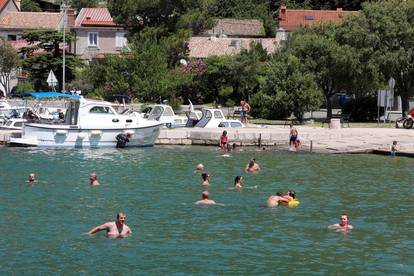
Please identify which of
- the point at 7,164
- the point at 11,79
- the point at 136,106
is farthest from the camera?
the point at 11,79

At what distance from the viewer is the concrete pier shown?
49250 mm

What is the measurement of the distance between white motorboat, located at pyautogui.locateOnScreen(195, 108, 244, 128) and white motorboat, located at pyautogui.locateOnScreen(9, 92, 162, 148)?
5892mm

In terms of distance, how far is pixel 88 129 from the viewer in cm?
5038

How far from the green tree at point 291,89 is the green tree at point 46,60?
2756 centimetres

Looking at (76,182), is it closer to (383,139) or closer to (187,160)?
(187,160)

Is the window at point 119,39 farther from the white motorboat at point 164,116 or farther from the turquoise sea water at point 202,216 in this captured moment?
the turquoise sea water at point 202,216

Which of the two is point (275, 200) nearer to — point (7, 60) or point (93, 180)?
point (93, 180)

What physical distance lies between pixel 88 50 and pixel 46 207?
212 ft

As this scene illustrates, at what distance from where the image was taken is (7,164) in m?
43.4

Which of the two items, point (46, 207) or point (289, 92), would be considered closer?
point (46, 207)

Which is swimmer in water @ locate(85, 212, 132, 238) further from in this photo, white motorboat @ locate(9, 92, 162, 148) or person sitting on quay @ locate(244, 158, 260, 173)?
white motorboat @ locate(9, 92, 162, 148)

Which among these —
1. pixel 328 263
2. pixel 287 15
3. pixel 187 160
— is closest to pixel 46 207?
pixel 328 263

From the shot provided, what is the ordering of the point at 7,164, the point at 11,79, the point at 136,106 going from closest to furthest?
1. the point at 7,164
2. the point at 136,106
3. the point at 11,79

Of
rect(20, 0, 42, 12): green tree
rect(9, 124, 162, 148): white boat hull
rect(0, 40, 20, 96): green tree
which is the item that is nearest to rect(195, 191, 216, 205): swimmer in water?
rect(9, 124, 162, 148): white boat hull
